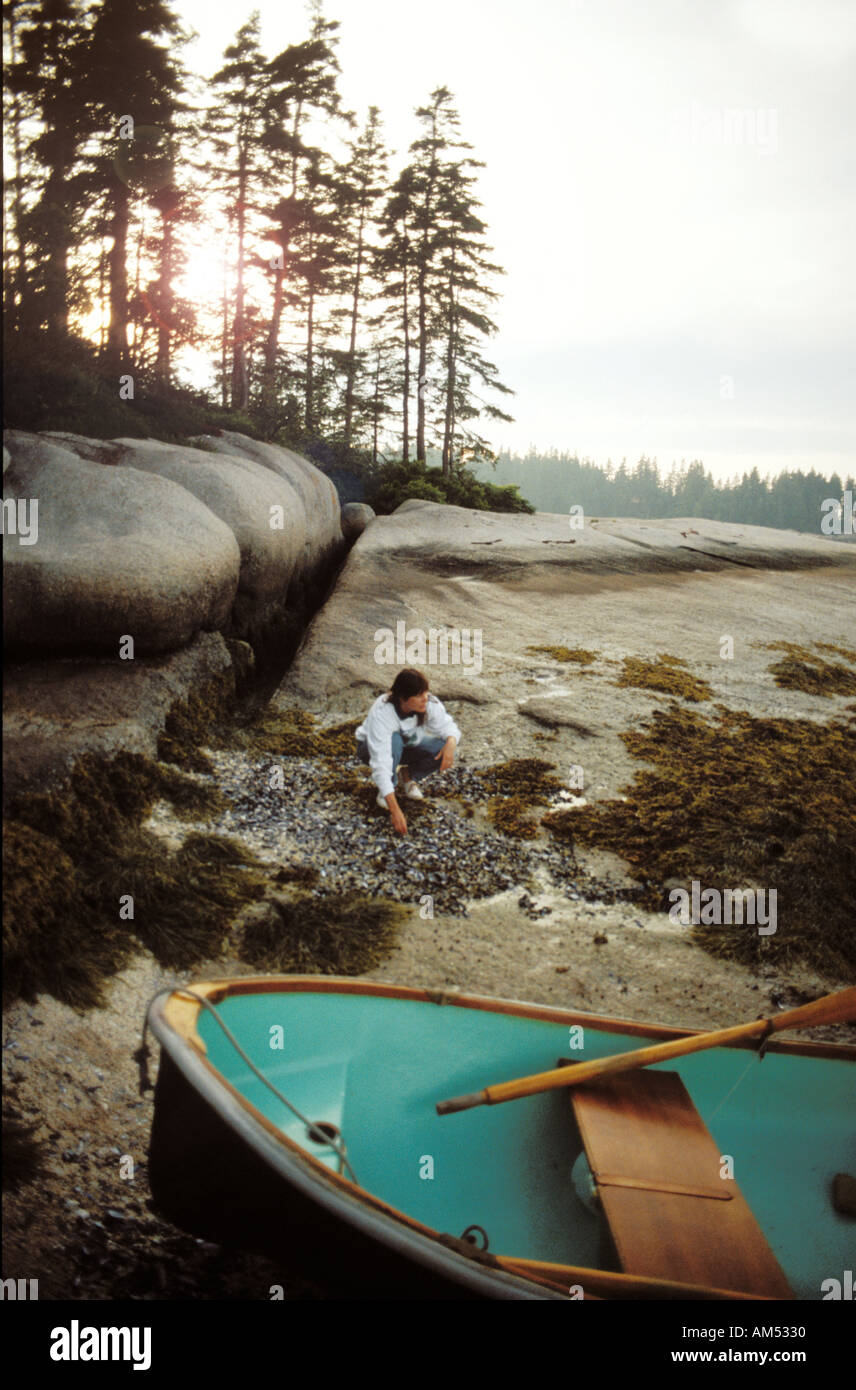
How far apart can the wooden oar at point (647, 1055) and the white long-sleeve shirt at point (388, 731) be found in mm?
3923

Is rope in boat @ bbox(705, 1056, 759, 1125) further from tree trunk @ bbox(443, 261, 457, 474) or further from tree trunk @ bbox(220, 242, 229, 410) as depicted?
tree trunk @ bbox(443, 261, 457, 474)

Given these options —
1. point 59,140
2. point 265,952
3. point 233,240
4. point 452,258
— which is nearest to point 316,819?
point 265,952

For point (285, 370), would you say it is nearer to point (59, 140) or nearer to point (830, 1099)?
point (59, 140)

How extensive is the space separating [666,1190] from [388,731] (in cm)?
512

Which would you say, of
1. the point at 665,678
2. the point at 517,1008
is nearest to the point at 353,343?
the point at 665,678

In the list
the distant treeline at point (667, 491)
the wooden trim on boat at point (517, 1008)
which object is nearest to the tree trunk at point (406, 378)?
the wooden trim on boat at point (517, 1008)

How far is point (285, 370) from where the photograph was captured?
28.5 meters

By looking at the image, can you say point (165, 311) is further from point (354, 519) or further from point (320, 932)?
point (320, 932)

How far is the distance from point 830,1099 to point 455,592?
11633 mm

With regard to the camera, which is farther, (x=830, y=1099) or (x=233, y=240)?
(x=233, y=240)

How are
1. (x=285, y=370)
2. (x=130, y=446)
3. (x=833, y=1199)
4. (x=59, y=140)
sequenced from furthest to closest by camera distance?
(x=285, y=370) < (x=59, y=140) < (x=130, y=446) < (x=833, y=1199)

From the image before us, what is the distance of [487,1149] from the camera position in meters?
4.63

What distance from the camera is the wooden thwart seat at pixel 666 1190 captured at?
3939 millimetres

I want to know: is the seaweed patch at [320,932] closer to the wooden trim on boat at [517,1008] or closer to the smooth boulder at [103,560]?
the wooden trim on boat at [517,1008]
